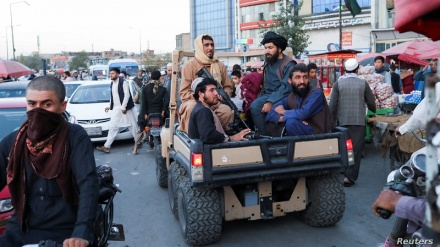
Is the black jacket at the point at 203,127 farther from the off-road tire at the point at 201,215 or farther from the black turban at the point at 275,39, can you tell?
the black turban at the point at 275,39

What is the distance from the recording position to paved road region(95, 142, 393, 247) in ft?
16.4

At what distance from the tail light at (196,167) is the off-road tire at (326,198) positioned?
1.47 meters

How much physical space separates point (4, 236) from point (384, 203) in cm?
220

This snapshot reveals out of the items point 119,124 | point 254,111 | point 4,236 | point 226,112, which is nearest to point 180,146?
point 226,112

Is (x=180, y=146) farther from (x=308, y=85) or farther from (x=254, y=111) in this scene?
(x=308, y=85)

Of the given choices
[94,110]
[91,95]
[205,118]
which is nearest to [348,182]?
[205,118]

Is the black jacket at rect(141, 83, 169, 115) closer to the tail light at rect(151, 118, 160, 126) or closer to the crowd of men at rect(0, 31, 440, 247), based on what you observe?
the crowd of men at rect(0, 31, 440, 247)

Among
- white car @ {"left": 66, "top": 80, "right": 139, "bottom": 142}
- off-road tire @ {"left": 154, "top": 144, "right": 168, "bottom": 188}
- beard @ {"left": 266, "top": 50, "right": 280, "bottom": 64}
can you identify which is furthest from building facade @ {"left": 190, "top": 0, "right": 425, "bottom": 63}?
beard @ {"left": 266, "top": 50, "right": 280, "bottom": 64}

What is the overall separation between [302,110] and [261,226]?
151 cm

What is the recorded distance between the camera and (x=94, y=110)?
11383mm

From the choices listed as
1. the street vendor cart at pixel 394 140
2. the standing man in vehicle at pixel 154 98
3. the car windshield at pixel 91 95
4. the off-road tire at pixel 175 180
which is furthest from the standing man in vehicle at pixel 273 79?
the car windshield at pixel 91 95

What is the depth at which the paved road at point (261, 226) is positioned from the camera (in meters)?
4.99

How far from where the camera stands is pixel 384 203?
240cm

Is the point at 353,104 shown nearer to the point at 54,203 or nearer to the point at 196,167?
the point at 196,167
